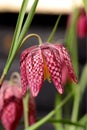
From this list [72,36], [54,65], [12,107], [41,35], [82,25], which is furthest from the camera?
[41,35]

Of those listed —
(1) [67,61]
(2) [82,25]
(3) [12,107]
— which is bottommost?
(3) [12,107]

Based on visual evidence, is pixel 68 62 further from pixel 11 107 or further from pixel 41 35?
pixel 41 35

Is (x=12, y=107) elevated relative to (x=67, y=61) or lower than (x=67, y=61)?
lower

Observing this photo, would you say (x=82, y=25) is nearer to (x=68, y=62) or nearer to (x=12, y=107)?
(x=12, y=107)

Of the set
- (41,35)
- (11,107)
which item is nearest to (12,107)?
(11,107)

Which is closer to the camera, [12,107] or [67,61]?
[67,61]

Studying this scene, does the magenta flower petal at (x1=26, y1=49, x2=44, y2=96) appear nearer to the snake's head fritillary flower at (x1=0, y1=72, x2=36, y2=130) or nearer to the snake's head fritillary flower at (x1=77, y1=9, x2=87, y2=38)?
the snake's head fritillary flower at (x1=0, y1=72, x2=36, y2=130)

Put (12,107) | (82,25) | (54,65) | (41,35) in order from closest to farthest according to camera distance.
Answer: (54,65)
(12,107)
(82,25)
(41,35)

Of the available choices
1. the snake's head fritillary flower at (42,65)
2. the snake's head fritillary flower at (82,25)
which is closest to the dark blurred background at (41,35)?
the snake's head fritillary flower at (82,25)
